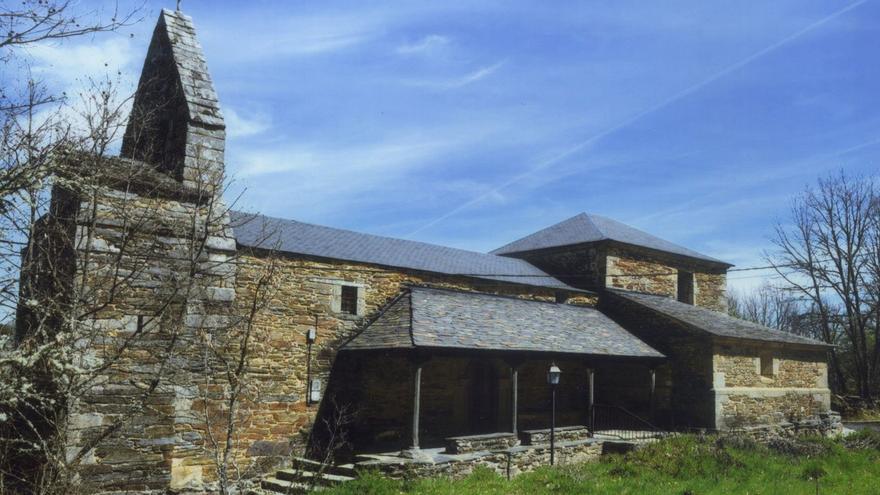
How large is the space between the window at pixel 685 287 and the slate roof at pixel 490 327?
600 centimetres

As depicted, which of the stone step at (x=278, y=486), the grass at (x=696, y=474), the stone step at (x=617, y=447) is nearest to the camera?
the grass at (x=696, y=474)

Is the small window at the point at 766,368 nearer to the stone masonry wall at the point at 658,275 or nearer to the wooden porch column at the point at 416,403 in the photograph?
the stone masonry wall at the point at 658,275

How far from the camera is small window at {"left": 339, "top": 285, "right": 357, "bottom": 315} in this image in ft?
52.9

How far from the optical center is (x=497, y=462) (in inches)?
551

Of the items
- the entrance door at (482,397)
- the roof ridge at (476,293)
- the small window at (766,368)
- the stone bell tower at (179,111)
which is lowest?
the entrance door at (482,397)

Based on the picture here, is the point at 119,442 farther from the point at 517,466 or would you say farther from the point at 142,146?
the point at 517,466

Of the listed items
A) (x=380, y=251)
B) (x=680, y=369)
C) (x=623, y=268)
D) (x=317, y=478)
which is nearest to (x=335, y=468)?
(x=317, y=478)

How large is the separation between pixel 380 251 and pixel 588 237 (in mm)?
8329

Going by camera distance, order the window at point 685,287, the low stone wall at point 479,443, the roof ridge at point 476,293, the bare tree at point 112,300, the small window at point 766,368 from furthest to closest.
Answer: the window at point 685,287 → the small window at point 766,368 → the roof ridge at point 476,293 → the low stone wall at point 479,443 → the bare tree at point 112,300

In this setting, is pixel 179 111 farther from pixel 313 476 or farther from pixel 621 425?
pixel 621 425

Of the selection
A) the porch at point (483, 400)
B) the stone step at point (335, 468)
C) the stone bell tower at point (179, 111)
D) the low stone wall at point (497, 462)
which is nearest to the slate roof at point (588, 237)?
the porch at point (483, 400)

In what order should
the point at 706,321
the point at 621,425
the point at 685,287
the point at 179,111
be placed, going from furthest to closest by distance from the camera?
the point at 685,287 → the point at 706,321 → the point at 621,425 → the point at 179,111

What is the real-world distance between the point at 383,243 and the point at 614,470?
8.84 meters

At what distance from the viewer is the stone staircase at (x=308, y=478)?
474 inches
